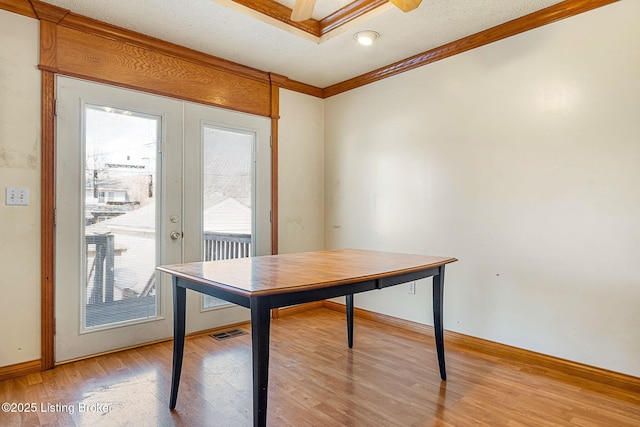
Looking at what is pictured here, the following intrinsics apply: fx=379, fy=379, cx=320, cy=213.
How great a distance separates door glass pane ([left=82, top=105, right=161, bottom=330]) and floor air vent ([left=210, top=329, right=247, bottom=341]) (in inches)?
Result: 21.4

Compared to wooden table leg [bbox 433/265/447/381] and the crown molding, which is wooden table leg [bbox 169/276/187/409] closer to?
wooden table leg [bbox 433/265/447/381]

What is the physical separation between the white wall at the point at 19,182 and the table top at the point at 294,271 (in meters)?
1.10

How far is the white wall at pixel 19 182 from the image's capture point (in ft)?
7.58

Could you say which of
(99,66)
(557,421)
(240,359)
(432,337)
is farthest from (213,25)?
(557,421)

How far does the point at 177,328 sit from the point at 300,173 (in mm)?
2315

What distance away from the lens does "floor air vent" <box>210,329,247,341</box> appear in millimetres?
3123

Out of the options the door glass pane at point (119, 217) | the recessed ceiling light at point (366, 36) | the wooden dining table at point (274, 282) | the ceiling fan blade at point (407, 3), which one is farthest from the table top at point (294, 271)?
the recessed ceiling light at point (366, 36)

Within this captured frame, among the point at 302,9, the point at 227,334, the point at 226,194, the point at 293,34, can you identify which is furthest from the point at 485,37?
the point at 227,334

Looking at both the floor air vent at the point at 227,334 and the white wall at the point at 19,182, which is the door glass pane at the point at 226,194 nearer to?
the floor air vent at the point at 227,334

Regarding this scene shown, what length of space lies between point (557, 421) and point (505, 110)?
196cm

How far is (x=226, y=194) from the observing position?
3.36 m

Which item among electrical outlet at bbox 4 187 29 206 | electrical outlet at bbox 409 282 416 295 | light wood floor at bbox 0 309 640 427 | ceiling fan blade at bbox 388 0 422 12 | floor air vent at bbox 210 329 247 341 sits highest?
ceiling fan blade at bbox 388 0 422 12

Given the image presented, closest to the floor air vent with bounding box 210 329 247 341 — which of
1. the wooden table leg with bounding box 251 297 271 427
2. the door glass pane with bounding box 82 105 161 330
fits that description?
the door glass pane with bounding box 82 105 161 330

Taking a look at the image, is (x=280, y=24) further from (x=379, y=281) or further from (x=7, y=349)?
(x=7, y=349)
